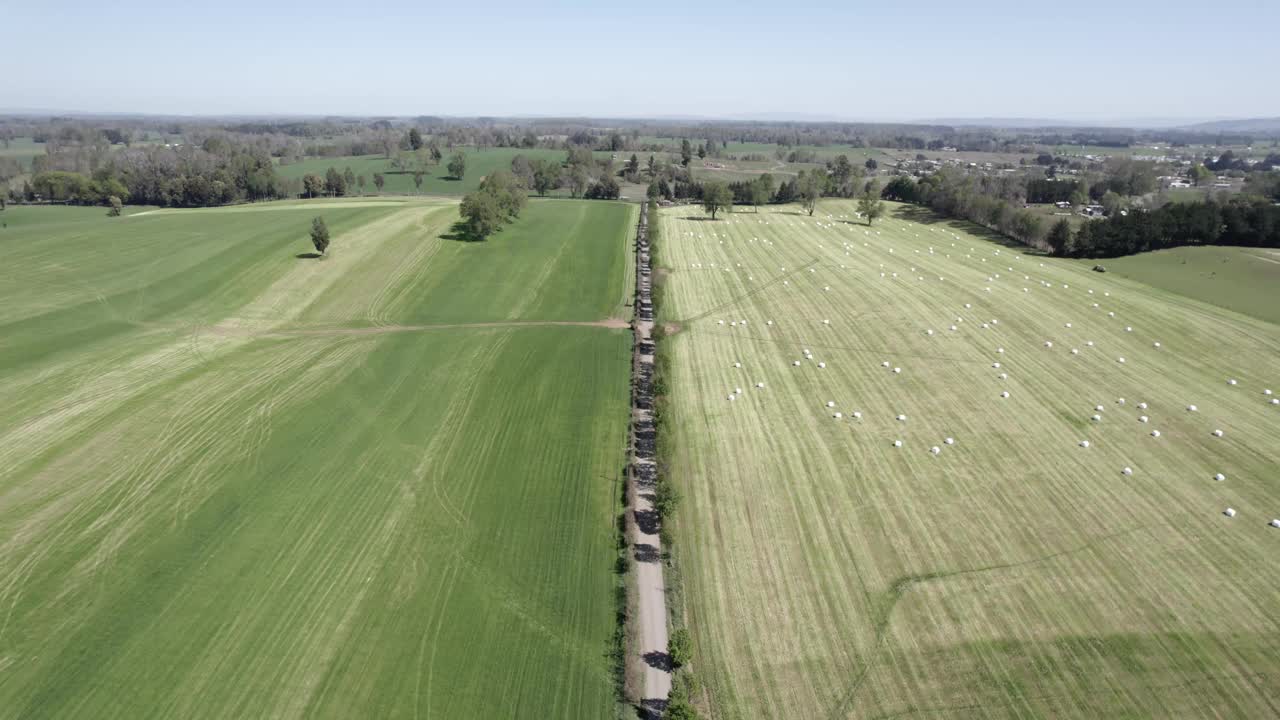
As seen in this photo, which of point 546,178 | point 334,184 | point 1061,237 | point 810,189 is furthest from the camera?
point 546,178

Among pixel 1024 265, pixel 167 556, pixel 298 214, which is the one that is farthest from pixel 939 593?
pixel 298 214

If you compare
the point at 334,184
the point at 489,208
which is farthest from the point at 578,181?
the point at 334,184

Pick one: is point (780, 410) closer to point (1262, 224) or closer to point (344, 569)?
point (344, 569)

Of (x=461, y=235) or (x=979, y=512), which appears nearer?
(x=979, y=512)

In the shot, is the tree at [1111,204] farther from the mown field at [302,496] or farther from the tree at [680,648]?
the tree at [680,648]

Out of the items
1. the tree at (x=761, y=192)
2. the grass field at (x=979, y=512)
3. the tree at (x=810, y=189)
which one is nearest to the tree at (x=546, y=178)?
the tree at (x=761, y=192)

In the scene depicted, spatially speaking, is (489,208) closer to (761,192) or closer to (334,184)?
(761,192)
